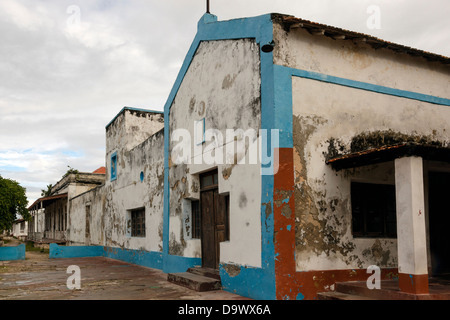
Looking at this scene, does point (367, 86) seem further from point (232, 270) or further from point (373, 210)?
point (232, 270)

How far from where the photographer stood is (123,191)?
51.7 feet

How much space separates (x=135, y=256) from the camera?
1420 centimetres

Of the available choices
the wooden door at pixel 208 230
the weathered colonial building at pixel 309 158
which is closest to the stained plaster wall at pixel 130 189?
the weathered colonial building at pixel 309 158

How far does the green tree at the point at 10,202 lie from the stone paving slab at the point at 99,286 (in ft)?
25.9

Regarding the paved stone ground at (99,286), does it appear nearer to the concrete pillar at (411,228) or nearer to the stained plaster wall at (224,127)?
the stained plaster wall at (224,127)

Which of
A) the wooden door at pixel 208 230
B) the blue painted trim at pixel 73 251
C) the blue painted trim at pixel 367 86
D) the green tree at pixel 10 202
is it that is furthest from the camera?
the green tree at pixel 10 202

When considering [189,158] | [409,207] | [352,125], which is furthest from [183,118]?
[409,207]

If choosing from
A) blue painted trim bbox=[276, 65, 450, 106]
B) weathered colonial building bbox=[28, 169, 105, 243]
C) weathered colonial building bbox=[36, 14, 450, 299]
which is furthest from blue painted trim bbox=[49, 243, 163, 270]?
blue painted trim bbox=[276, 65, 450, 106]

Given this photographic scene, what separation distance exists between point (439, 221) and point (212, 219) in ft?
15.1

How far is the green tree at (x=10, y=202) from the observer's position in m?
19.7

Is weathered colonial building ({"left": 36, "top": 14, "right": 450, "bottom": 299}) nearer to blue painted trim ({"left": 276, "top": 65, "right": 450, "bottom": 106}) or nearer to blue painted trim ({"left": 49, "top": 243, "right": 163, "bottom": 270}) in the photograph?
blue painted trim ({"left": 276, "top": 65, "right": 450, "bottom": 106})

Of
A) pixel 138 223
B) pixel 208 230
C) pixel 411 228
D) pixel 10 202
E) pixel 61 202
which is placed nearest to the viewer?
pixel 411 228

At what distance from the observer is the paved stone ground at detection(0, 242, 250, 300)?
7.70 meters

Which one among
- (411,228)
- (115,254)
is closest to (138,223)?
(115,254)
